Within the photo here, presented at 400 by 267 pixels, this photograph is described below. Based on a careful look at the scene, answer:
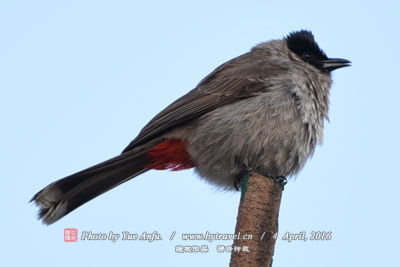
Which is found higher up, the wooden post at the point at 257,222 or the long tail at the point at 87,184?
the long tail at the point at 87,184

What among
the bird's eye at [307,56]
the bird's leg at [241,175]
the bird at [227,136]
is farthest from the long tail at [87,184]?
the bird's eye at [307,56]

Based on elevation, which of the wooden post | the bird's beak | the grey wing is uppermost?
the bird's beak

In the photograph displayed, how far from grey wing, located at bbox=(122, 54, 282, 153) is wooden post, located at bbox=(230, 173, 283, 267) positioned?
1565 mm

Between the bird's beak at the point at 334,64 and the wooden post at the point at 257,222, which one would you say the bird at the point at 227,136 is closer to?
the bird's beak at the point at 334,64

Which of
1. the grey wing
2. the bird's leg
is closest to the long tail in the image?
the grey wing

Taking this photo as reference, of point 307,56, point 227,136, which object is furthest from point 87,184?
point 307,56

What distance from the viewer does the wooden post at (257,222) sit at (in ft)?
10.5

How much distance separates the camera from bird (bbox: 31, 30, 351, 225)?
4.83m

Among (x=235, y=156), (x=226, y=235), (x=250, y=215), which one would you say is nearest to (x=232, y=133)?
(x=235, y=156)

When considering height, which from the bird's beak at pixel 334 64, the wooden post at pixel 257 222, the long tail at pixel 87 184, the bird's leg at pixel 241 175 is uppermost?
the bird's beak at pixel 334 64

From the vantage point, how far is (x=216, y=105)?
5172 millimetres

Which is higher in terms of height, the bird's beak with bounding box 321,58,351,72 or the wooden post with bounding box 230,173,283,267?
the bird's beak with bounding box 321,58,351,72

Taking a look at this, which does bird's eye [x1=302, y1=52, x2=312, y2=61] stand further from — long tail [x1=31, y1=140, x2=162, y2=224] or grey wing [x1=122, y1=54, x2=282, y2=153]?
long tail [x1=31, y1=140, x2=162, y2=224]

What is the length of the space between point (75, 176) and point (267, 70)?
1930mm
